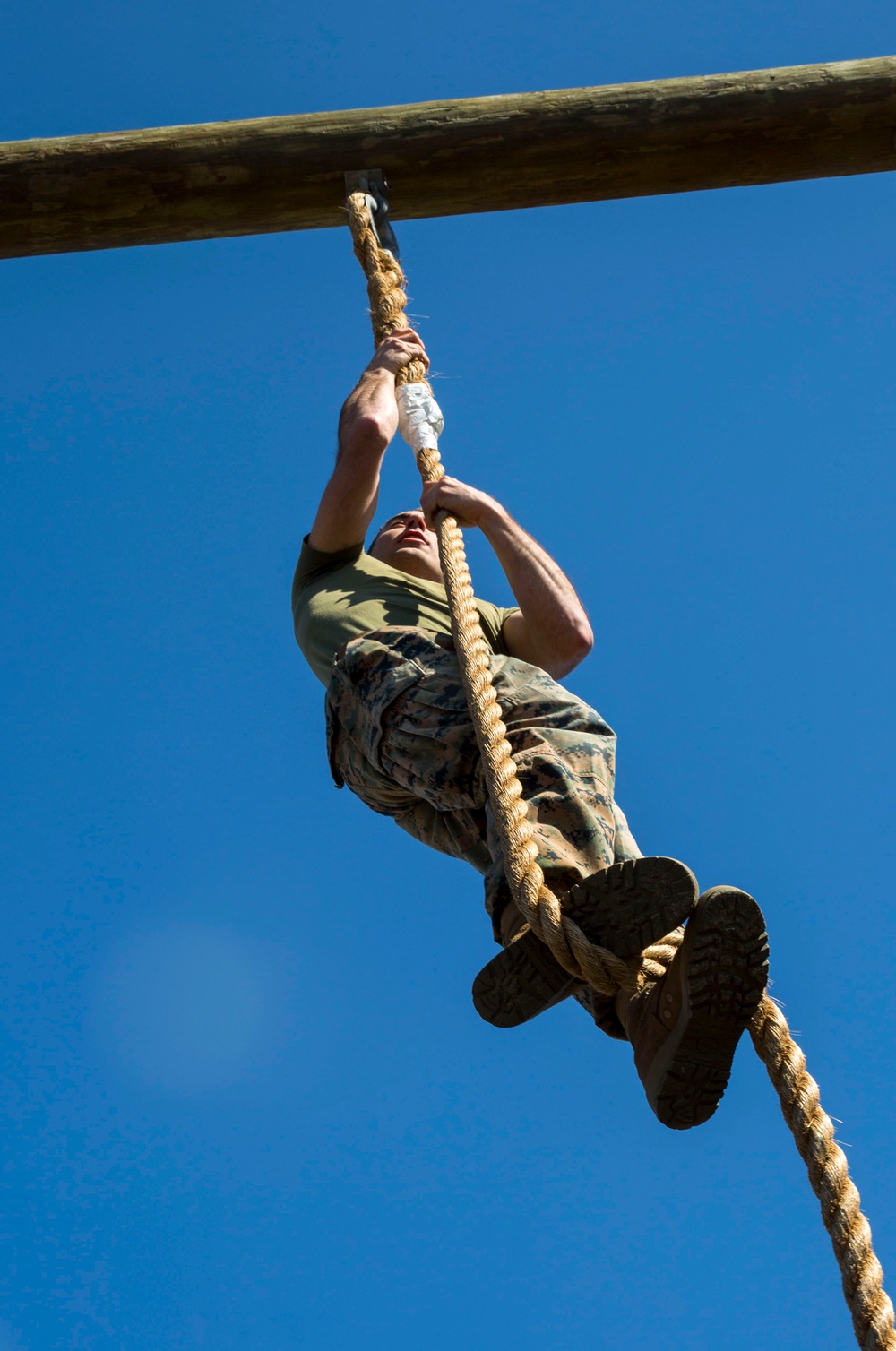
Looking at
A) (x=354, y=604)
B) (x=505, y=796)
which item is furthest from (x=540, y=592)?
(x=505, y=796)

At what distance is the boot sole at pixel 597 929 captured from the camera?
7.10 ft

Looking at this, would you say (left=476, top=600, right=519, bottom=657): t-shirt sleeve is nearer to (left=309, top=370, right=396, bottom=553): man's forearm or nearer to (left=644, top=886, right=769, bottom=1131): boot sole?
(left=309, top=370, right=396, bottom=553): man's forearm

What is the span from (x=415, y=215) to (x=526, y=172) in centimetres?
32

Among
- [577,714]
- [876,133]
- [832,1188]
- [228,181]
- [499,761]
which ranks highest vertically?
[228,181]

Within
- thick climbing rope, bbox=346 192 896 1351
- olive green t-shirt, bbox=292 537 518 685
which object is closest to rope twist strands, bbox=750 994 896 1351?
thick climbing rope, bbox=346 192 896 1351

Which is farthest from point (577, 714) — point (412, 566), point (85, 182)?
point (85, 182)

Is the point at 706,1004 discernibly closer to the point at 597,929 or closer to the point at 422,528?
the point at 597,929

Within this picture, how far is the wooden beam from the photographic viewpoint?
3.99 metres

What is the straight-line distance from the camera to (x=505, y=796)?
2.42m

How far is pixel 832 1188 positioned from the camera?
6.63 feet

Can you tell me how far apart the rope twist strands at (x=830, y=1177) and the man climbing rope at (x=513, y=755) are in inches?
2.8

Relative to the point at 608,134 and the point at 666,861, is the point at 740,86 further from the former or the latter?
the point at 666,861

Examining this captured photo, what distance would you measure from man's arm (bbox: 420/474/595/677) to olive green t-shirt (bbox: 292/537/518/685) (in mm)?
168

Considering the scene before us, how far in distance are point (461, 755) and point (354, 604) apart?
1.88ft
